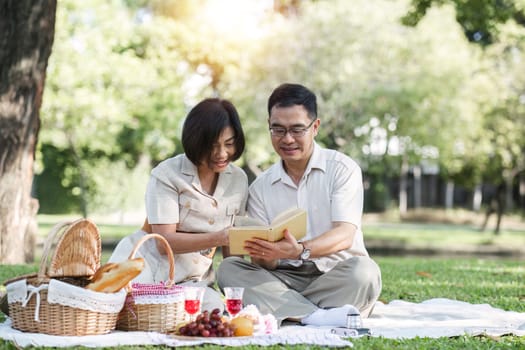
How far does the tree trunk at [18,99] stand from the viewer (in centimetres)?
851

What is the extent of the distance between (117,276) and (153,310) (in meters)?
0.30

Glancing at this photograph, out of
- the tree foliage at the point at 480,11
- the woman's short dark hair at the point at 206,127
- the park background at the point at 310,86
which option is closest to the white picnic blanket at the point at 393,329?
the woman's short dark hair at the point at 206,127

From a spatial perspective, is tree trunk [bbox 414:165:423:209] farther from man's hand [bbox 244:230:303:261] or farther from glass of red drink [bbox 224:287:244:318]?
glass of red drink [bbox 224:287:244:318]

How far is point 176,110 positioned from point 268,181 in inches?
715

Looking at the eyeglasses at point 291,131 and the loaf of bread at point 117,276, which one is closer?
the loaf of bread at point 117,276

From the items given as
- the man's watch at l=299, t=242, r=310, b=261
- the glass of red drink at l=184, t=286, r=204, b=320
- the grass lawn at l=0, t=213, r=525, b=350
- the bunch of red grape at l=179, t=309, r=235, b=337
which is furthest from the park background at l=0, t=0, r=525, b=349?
the bunch of red grape at l=179, t=309, r=235, b=337

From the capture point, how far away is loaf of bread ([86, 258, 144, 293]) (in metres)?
4.14

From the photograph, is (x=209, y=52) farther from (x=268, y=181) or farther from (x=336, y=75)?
(x=268, y=181)

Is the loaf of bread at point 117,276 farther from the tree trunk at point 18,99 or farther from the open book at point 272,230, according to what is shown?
the tree trunk at point 18,99

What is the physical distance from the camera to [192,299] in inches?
177

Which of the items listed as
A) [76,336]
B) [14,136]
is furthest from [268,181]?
[14,136]

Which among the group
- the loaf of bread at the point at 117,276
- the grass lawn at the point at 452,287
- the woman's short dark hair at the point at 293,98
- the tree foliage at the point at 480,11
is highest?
the tree foliage at the point at 480,11

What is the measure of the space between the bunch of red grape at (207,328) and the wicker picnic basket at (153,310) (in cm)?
17

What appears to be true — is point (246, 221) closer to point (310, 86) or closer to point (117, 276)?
point (117, 276)
